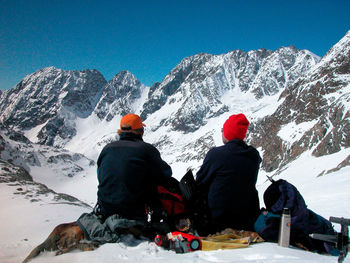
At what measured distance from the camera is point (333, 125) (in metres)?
49.5

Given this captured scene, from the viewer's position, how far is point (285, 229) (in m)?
3.90

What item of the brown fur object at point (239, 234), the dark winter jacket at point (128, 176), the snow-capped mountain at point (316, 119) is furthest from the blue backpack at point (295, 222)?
the snow-capped mountain at point (316, 119)

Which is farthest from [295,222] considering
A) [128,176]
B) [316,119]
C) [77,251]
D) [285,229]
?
[316,119]

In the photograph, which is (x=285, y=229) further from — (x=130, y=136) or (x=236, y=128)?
(x=130, y=136)

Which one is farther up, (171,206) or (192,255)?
(171,206)

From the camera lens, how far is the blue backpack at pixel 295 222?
4.01 meters

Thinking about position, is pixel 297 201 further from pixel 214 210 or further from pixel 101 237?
pixel 101 237

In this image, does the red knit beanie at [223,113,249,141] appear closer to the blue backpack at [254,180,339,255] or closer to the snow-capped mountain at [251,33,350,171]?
the blue backpack at [254,180,339,255]

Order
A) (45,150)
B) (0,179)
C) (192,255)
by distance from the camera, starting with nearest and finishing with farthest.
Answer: (192,255)
(0,179)
(45,150)

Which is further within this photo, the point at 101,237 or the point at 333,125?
the point at 333,125

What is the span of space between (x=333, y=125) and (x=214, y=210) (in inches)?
2113

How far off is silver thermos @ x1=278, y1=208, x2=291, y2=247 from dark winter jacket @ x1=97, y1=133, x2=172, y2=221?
77.1 inches

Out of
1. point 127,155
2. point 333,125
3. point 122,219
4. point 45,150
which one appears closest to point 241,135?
point 127,155

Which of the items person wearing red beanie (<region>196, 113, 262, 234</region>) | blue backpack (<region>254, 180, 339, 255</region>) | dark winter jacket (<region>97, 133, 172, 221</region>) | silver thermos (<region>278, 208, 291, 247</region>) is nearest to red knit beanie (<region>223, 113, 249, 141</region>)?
person wearing red beanie (<region>196, 113, 262, 234</region>)
